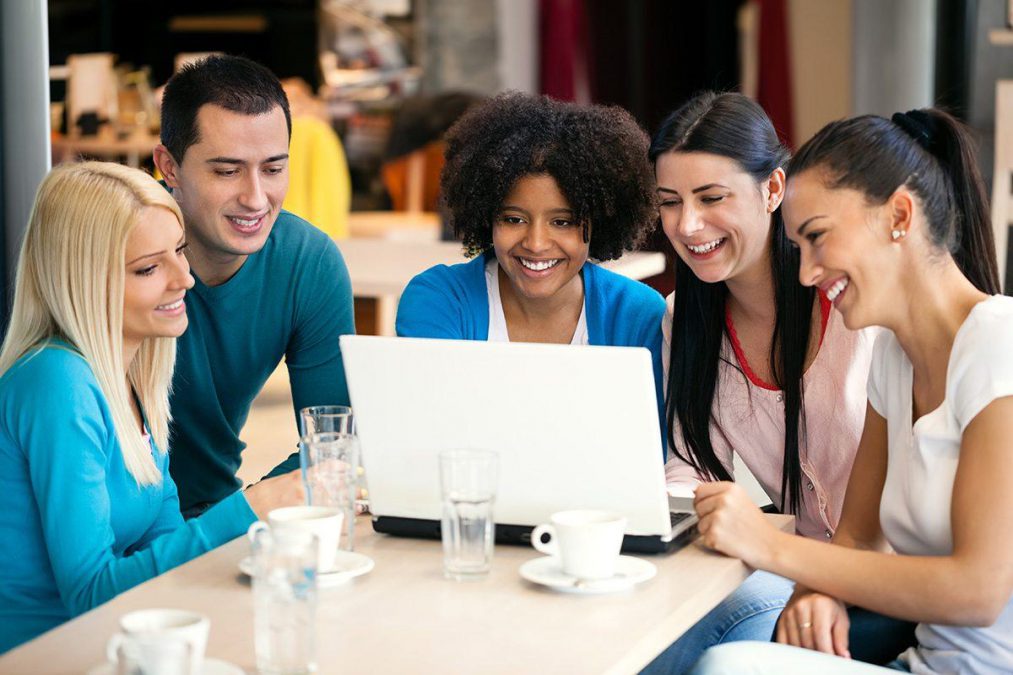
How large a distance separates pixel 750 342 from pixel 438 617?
1028mm

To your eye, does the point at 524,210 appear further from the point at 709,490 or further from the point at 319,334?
the point at 709,490

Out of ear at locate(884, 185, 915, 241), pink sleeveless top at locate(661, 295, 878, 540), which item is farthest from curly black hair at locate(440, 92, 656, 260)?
ear at locate(884, 185, 915, 241)

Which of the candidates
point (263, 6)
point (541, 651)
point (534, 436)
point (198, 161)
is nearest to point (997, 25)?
point (198, 161)

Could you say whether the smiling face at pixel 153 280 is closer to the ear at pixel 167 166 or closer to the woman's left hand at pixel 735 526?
the ear at pixel 167 166

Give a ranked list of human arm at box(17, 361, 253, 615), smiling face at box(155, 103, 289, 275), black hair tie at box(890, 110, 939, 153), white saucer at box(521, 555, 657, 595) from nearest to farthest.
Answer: white saucer at box(521, 555, 657, 595) → human arm at box(17, 361, 253, 615) → black hair tie at box(890, 110, 939, 153) → smiling face at box(155, 103, 289, 275)

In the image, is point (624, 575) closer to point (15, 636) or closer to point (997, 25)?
point (15, 636)

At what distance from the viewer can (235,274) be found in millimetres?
2637

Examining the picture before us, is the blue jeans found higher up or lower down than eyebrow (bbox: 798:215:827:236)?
lower down

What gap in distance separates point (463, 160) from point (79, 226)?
2.91 ft

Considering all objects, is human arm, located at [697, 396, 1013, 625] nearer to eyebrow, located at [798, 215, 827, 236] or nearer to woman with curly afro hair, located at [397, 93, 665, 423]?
eyebrow, located at [798, 215, 827, 236]

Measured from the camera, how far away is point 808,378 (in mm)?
2244

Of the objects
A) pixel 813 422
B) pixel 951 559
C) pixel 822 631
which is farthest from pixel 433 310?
pixel 951 559

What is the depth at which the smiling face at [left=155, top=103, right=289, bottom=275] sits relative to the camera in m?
2.51

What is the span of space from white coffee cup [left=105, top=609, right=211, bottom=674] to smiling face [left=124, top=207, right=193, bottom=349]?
2.38 ft
